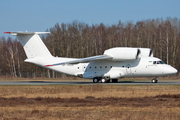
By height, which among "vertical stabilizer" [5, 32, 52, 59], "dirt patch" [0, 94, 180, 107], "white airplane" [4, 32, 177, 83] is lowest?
"dirt patch" [0, 94, 180, 107]

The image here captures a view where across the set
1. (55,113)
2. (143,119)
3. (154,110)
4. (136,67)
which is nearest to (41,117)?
(55,113)

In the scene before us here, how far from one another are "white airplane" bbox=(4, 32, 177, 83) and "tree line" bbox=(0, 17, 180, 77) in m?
24.3

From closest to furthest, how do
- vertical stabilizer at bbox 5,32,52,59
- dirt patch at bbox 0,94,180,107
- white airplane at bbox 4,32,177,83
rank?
dirt patch at bbox 0,94,180,107
white airplane at bbox 4,32,177,83
vertical stabilizer at bbox 5,32,52,59

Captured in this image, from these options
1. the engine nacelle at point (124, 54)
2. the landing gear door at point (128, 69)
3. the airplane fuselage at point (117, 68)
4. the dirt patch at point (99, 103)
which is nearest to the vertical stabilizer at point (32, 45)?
the airplane fuselage at point (117, 68)

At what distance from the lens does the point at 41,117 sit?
12.4 m

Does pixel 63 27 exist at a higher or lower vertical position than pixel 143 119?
higher

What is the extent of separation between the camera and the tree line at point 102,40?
6669cm

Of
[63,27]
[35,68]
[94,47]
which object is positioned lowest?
[35,68]

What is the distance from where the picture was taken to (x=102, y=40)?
76812 mm

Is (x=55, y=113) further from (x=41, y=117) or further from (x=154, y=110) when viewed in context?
(x=154, y=110)

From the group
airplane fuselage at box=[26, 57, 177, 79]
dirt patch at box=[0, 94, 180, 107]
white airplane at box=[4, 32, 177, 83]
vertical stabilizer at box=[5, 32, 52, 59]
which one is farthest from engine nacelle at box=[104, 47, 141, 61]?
dirt patch at box=[0, 94, 180, 107]

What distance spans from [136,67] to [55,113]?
24.1 meters

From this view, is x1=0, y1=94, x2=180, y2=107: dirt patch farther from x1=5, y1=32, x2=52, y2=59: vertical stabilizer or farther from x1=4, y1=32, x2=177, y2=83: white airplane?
x1=5, y1=32, x2=52, y2=59: vertical stabilizer

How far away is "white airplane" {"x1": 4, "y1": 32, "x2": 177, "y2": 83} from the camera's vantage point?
35.6m
